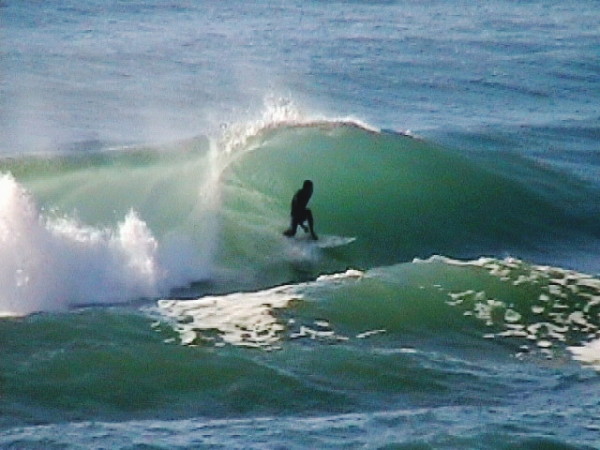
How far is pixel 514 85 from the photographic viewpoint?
133 ft

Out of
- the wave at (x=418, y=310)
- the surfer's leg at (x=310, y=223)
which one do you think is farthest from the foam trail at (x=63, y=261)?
the surfer's leg at (x=310, y=223)

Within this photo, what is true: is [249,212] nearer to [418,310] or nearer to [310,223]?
[310,223]

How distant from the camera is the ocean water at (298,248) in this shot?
1373 cm

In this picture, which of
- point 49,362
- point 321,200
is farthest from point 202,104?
point 49,362

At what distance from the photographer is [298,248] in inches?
848

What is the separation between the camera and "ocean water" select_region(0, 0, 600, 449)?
1373cm

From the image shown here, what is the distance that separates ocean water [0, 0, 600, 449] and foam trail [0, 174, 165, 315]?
0.12 feet

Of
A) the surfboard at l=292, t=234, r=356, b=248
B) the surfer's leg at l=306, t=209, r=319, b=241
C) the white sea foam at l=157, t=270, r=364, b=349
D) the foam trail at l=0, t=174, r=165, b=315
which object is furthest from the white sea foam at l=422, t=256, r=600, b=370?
the foam trail at l=0, t=174, r=165, b=315

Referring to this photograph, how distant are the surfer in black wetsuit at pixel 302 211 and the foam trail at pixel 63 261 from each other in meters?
2.04

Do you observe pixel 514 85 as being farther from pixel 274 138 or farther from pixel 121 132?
pixel 274 138

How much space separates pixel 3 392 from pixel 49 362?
2.87 ft

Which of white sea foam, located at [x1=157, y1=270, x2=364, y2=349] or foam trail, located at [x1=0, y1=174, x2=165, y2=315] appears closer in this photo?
white sea foam, located at [x1=157, y1=270, x2=364, y2=349]

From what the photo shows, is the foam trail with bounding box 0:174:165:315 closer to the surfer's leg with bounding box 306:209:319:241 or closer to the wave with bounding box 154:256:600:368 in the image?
the wave with bounding box 154:256:600:368

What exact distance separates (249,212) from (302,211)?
1755 mm
